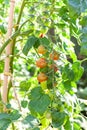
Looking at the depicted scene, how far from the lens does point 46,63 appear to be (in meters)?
1.10

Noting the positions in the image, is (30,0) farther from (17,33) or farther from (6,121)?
(6,121)

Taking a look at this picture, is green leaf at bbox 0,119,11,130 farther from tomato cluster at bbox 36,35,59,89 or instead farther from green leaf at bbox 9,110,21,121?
tomato cluster at bbox 36,35,59,89

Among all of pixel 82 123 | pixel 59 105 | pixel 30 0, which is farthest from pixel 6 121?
pixel 30 0

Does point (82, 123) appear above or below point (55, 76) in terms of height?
below

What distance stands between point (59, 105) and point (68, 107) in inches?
3.4

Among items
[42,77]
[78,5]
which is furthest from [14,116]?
[78,5]

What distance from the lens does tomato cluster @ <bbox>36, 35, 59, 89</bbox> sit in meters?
1.08

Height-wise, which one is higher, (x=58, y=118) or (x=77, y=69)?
(x=77, y=69)

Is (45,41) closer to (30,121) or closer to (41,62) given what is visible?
(41,62)

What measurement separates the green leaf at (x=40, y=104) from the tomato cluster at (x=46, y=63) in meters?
0.05

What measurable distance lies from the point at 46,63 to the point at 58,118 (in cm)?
16

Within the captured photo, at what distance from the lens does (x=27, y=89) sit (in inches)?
48.9

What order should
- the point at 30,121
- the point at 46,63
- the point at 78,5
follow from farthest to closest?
the point at 46,63 → the point at 30,121 → the point at 78,5

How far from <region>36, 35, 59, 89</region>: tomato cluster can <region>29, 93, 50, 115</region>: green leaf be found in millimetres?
53
